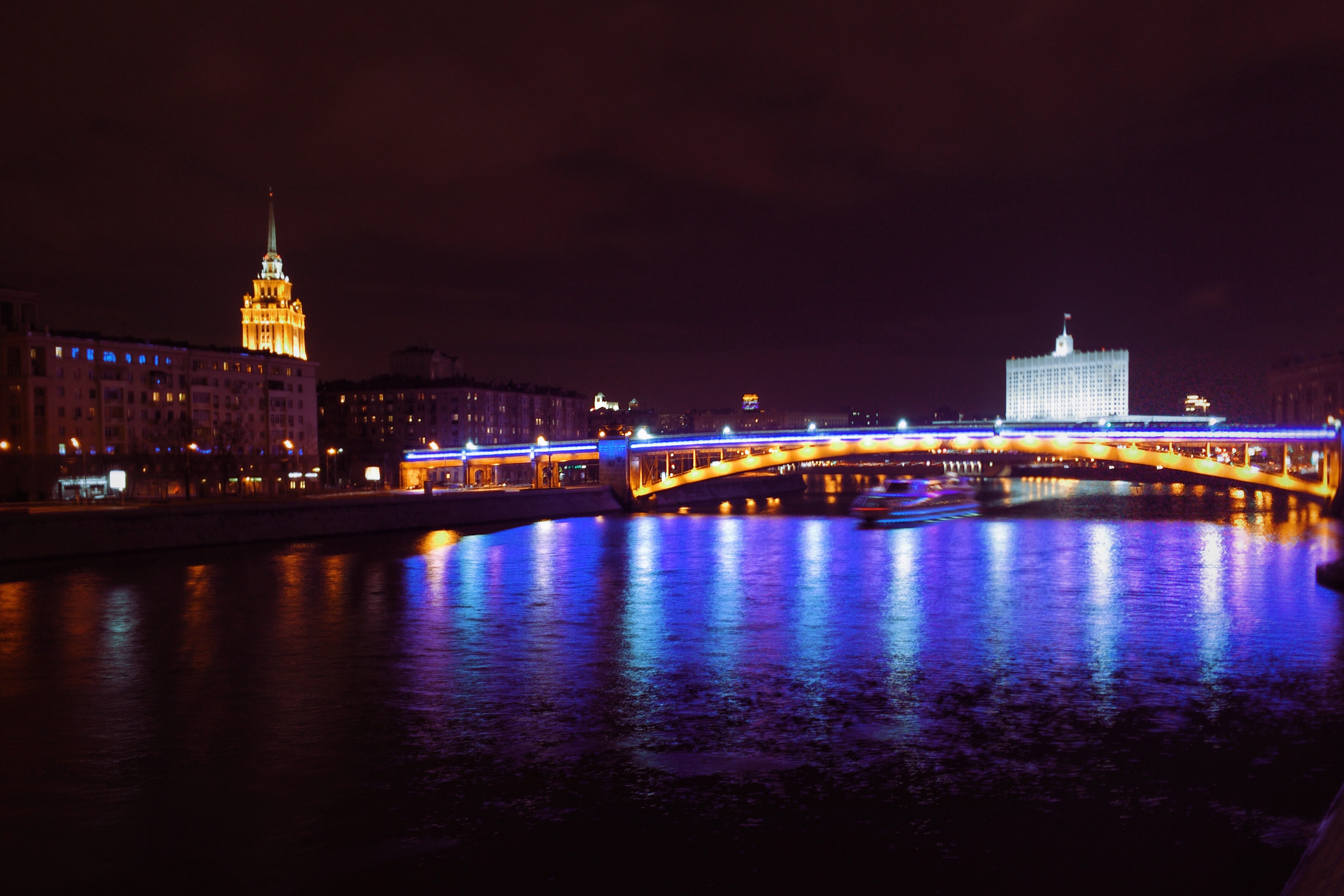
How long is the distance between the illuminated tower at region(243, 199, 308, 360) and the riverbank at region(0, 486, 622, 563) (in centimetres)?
8476

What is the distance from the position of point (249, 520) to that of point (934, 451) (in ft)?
160

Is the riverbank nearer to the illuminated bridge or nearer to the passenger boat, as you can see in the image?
the illuminated bridge

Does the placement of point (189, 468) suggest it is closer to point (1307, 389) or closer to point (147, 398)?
point (147, 398)

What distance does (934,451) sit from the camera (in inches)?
3142

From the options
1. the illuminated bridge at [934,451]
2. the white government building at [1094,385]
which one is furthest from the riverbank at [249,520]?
the white government building at [1094,385]

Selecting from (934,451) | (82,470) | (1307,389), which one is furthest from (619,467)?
(1307,389)

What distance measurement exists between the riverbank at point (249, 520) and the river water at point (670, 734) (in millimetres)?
8674

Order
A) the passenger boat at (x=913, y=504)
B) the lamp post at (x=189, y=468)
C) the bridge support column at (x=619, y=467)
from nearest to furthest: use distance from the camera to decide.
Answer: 1. the passenger boat at (x=913, y=504)
2. the lamp post at (x=189, y=468)
3. the bridge support column at (x=619, y=467)

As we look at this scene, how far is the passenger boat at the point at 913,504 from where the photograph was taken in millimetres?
63062

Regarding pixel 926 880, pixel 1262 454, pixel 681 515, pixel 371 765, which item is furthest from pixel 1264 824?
pixel 1262 454

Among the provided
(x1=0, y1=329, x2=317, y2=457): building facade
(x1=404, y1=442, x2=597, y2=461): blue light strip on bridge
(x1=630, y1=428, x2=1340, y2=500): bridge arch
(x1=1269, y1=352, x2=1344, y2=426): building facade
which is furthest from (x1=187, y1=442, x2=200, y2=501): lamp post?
(x1=1269, y1=352, x2=1344, y2=426): building facade

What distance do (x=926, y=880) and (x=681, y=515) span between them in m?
64.1

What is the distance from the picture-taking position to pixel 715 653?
22281 millimetres

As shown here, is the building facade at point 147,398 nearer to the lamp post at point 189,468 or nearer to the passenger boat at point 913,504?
the lamp post at point 189,468
